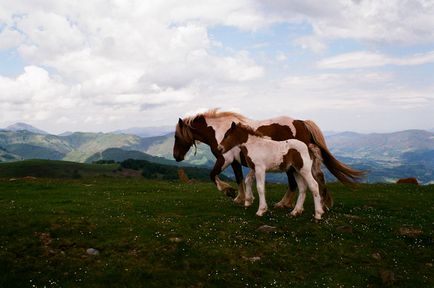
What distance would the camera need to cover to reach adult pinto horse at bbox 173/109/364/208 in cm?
1908

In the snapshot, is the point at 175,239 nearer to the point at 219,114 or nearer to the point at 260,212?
the point at 260,212

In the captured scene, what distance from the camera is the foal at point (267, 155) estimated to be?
58.9ft

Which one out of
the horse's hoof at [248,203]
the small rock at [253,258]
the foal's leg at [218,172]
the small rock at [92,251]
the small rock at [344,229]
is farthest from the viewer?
the horse's hoof at [248,203]

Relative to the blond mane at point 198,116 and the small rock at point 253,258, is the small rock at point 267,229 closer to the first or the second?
the small rock at point 253,258

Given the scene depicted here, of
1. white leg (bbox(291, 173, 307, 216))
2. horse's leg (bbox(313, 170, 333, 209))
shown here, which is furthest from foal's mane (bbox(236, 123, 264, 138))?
horse's leg (bbox(313, 170, 333, 209))

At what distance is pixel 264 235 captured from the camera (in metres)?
15.9

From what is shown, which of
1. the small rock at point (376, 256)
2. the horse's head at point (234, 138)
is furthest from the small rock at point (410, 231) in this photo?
the horse's head at point (234, 138)

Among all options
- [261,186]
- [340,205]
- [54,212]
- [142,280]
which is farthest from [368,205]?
[54,212]

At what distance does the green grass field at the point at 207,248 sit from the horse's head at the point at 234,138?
3407mm

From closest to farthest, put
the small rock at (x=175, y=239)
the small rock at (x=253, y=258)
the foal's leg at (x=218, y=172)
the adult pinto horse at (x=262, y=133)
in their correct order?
1. the small rock at (x=253, y=258)
2. the small rock at (x=175, y=239)
3. the foal's leg at (x=218, y=172)
4. the adult pinto horse at (x=262, y=133)

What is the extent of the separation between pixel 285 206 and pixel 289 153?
13.2 feet

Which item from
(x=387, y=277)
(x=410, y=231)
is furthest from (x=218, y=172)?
(x=410, y=231)

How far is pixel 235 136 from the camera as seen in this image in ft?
61.1

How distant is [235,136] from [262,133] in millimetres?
1494
